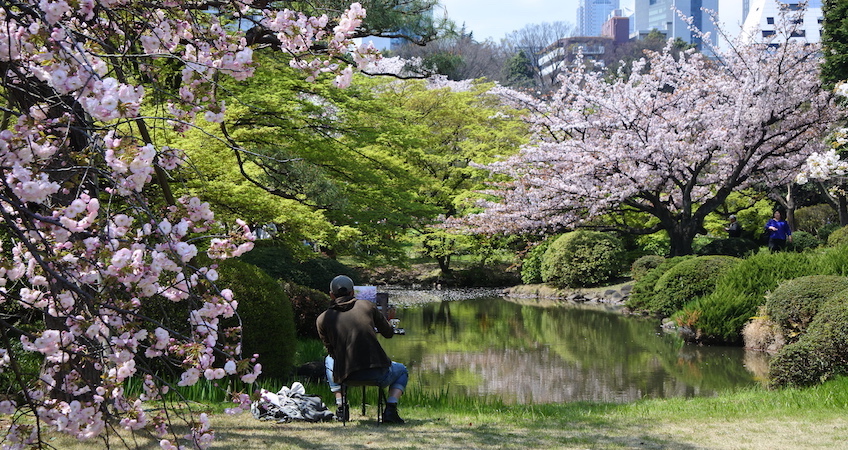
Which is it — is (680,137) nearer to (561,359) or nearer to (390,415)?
(561,359)

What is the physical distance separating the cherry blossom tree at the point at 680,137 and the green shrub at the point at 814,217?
9.04 m

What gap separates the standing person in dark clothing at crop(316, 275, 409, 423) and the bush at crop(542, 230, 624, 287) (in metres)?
15.8

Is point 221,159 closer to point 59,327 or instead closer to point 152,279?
point 59,327

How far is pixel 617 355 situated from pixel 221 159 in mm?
6054

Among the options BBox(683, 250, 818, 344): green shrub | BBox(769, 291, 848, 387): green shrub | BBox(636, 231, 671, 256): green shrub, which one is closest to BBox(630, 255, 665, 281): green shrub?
BBox(636, 231, 671, 256): green shrub

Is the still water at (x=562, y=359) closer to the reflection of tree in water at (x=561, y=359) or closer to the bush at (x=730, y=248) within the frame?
the reflection of tree in water at (x=561, y=359)

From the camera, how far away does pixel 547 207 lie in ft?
65.8

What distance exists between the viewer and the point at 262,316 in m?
7.32

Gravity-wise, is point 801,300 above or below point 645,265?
below

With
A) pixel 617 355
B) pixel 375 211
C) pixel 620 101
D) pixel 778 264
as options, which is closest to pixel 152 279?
pixel 617 355

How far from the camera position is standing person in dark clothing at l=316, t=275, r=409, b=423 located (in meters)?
5.65

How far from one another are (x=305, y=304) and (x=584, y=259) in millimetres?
11694

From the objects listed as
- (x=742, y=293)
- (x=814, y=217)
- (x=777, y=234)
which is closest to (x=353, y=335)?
(x=742, y=293)

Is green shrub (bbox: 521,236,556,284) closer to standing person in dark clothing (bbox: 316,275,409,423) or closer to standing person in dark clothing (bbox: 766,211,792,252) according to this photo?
standing person in dark clothing (bbox: 766,211,792,252)
